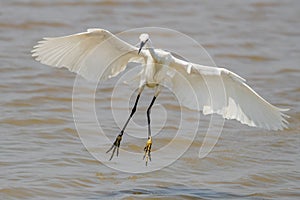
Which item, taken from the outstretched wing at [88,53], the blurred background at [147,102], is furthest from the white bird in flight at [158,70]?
the blurred background at [147,102]

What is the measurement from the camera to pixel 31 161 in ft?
29.0

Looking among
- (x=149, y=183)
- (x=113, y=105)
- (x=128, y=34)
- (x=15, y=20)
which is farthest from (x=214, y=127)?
(x=15, y=20)

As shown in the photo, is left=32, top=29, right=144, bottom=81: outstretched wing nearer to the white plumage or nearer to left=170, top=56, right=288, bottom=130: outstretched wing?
the white plumage

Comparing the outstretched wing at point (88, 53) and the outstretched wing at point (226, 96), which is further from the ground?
the outstretched wing at point (88, 53)

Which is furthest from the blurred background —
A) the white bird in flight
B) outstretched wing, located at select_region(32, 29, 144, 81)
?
outstretched wing, located at select_region(32, 29, 144, 81)

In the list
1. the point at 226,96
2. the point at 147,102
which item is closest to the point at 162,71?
the point at 226,96

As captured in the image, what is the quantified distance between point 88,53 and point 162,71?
0.75 metres

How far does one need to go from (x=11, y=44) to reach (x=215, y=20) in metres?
4.61

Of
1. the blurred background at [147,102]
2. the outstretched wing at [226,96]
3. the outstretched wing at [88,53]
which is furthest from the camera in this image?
the blurred background at [147,102]

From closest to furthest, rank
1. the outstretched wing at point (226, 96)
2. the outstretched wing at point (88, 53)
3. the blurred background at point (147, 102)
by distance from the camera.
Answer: the outstretched wing at point (88, 53)
the outstretched wing at point (226, 96)
the blurred background at point (147, 102)

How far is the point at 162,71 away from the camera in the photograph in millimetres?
8133

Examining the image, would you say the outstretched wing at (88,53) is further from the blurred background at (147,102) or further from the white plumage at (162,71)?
the blurred background at (147,102)

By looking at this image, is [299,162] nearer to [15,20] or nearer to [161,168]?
[161,168]

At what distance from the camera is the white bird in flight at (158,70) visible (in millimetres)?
7844
